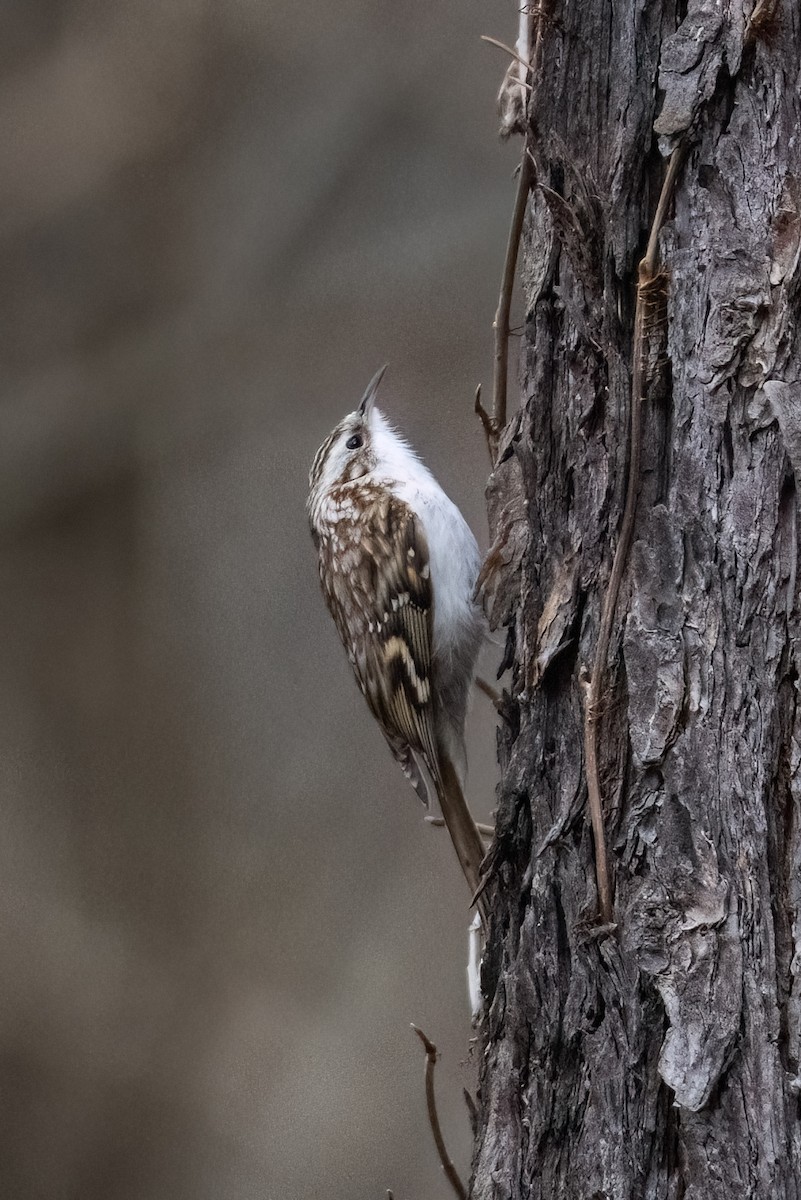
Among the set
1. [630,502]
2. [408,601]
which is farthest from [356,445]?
[630,502]

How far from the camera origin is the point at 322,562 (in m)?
2.38

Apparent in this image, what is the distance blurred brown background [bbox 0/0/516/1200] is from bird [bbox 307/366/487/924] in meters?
0.56

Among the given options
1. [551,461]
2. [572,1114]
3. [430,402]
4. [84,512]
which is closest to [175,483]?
[84,512]

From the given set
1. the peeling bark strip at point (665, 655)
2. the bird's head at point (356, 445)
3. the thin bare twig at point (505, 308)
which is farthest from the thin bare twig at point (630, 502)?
the bird's head at point (356, 445)

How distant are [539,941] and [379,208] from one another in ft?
7.50

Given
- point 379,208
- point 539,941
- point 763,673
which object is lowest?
point 539,941

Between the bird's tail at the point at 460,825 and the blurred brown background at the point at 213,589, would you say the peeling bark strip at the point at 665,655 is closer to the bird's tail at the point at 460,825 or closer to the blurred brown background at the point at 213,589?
the bird's tail at the point at 460,825

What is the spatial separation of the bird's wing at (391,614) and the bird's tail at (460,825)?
0.38 ft

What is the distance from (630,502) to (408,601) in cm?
101

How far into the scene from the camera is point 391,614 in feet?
7.15

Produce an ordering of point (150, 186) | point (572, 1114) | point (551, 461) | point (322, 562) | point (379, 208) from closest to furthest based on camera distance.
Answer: point (572, 1114) < point (551, 461) < point (322, 562) < point (379, 208) < point (150, 186)

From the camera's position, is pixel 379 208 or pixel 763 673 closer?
pixel 763 673

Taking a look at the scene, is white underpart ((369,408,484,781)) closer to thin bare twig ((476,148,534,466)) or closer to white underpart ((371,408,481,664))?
white underpart ((371,408,481,664))

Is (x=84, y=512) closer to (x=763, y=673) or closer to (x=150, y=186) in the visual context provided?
(x=150, y=186)
